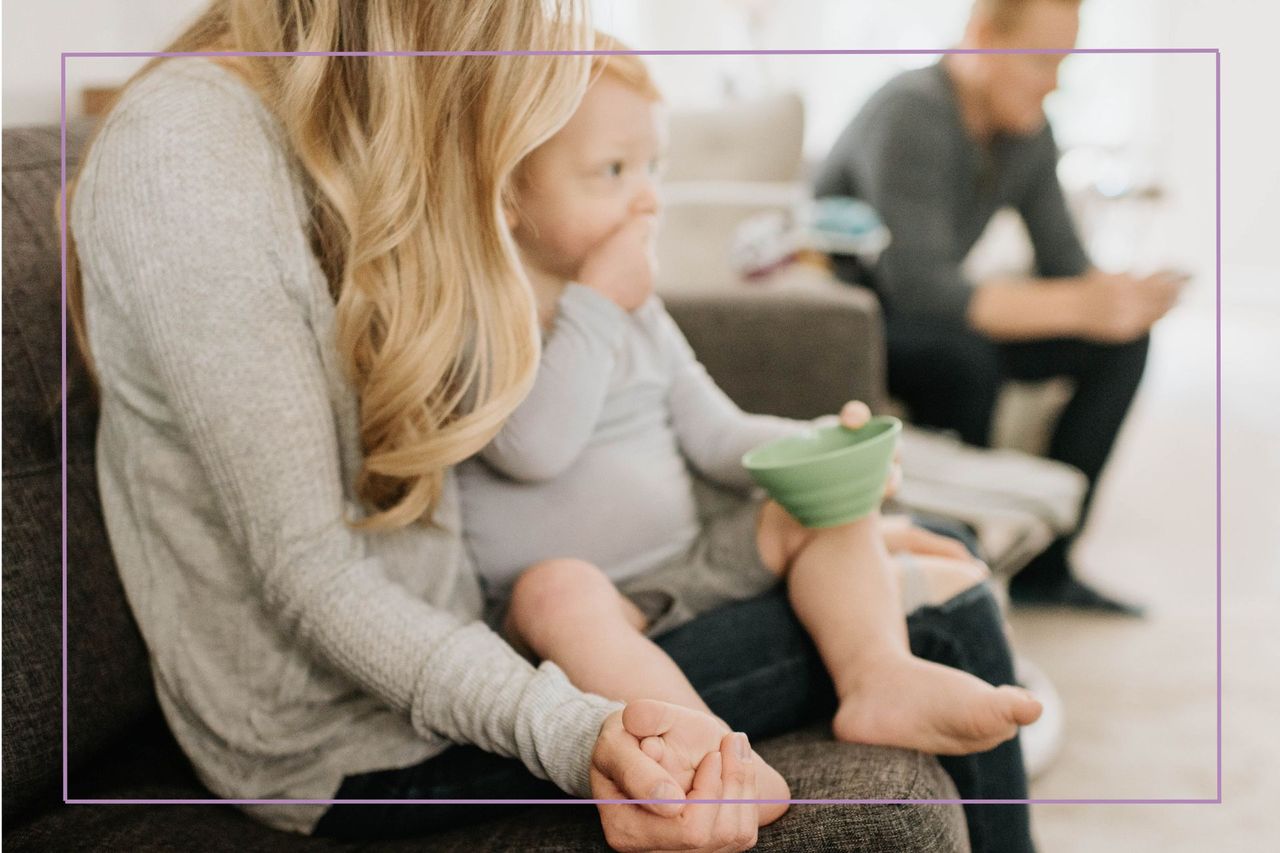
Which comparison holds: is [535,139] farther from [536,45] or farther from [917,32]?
[917,32]

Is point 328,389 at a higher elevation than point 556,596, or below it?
higher

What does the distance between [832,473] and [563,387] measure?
174 millimetres

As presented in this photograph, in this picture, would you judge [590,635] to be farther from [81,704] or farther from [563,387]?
[81,704]

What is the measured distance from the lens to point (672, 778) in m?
0.50

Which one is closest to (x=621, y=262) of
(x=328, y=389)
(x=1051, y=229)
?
(x=328, y=389)

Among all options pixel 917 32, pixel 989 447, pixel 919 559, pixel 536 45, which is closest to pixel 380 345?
pixel 536 45

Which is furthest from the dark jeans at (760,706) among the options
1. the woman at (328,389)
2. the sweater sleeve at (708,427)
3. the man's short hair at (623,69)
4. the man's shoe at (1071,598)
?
the man's shoe at (1071,598)

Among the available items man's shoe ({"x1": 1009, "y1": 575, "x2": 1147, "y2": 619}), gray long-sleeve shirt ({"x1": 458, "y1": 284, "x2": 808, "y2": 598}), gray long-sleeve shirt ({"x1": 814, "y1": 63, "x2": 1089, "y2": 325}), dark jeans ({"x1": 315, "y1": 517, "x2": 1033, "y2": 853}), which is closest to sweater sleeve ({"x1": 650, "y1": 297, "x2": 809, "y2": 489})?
gray long-sleeve shirt ({"x1": 458, "y1": 284, "x2": 808, "y2": 598})

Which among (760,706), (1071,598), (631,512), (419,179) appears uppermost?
(419,179)

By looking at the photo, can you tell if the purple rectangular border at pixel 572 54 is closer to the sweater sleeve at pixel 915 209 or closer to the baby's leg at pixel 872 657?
the baby's leg at pixel 872 657

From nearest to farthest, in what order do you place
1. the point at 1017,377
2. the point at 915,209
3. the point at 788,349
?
the point at 788,349 < the point at 915,209 < the point at 1017,377

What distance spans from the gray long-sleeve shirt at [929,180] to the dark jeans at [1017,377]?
5 centimetres

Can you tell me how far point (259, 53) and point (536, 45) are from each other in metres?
0.16

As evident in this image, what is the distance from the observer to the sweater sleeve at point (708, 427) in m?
0.76
